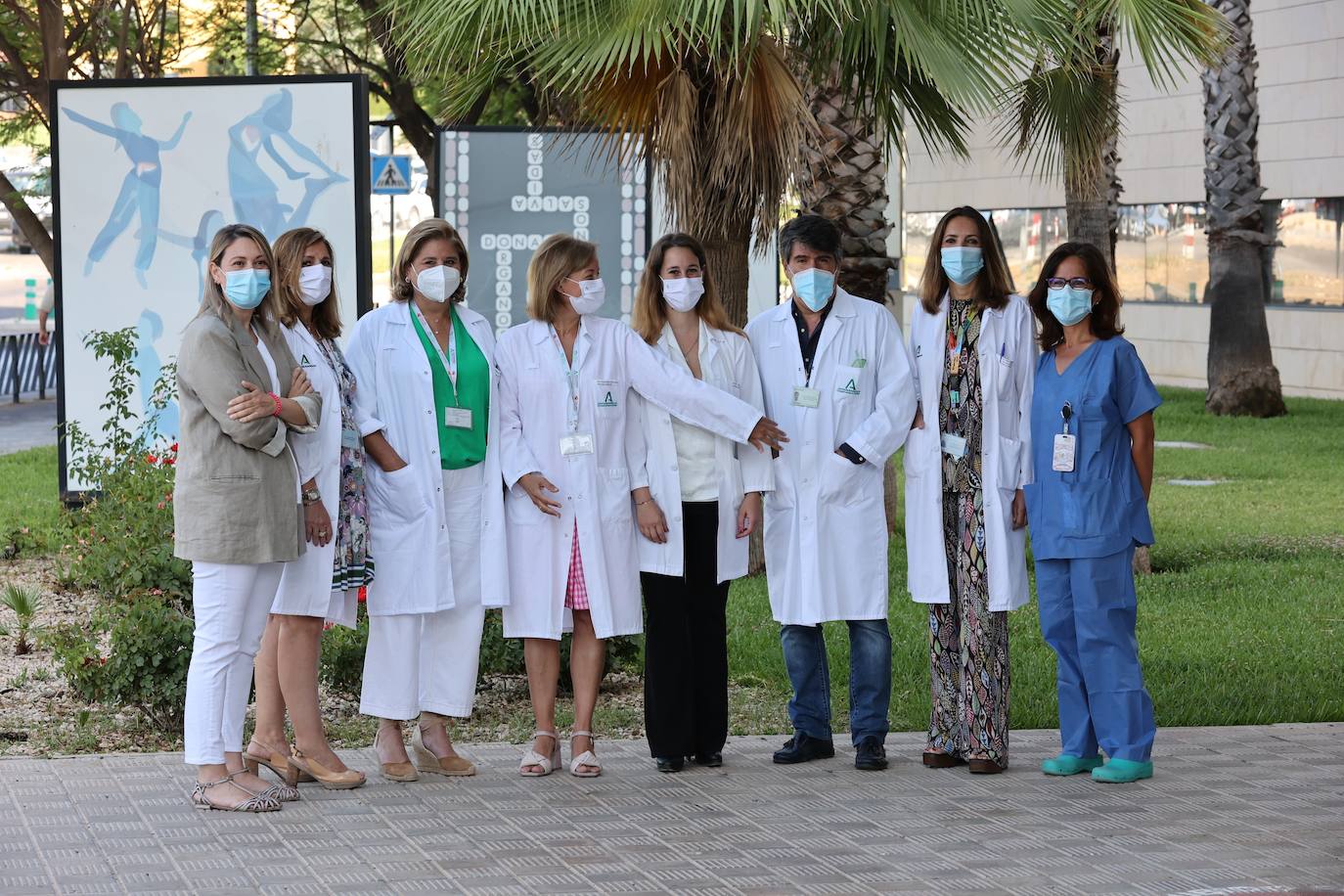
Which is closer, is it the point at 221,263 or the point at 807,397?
the point at 221,263

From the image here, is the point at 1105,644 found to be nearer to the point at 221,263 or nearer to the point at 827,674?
the point at 827,674

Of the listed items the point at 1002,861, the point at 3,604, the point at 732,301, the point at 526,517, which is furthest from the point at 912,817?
the point at 3,604

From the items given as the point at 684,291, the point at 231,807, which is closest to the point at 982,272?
the point at 684,291

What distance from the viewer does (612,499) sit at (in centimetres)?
639

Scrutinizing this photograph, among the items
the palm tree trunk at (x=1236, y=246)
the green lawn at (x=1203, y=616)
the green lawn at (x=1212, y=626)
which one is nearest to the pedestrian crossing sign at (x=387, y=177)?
the green lawn at (x=1203, y=616)

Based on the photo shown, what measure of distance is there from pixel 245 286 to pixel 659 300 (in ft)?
5.18

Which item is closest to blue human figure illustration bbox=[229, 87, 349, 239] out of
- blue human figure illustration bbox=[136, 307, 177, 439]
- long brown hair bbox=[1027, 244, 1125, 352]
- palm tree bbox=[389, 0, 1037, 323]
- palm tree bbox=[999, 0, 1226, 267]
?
blue human figure illustration bbox=[136, 307, 177, 439]

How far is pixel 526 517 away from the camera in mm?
6375

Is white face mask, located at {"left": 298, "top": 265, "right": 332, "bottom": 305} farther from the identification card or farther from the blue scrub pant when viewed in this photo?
the blue scrub pant

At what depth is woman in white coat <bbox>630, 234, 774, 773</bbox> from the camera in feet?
21.1

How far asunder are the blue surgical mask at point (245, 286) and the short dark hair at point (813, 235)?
1.99m

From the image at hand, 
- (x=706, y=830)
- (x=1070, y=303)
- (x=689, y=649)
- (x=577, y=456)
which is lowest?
(x=706, y=830)

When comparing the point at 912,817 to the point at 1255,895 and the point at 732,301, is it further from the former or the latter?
the point at 732,301

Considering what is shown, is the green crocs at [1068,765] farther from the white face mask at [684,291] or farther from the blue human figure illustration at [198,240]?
the blue human figure illustration at [198,240]
